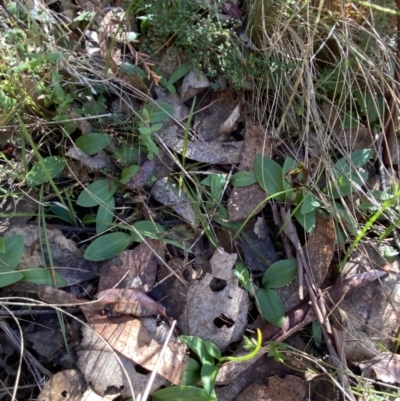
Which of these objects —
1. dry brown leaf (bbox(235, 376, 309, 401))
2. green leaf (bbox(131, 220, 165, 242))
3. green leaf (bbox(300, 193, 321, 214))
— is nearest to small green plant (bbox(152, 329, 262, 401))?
dry brown leaf (bbox(235, 376, 309, 401))

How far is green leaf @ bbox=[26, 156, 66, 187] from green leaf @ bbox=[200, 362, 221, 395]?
700 millimetres

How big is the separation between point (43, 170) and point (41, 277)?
12.2 inches

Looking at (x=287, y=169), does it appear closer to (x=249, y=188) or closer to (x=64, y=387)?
(x=249, y=188)

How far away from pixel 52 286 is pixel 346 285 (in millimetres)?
862

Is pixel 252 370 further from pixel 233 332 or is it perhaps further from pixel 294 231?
pixel 294 231

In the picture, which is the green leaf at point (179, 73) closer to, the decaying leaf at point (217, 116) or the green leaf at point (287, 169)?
the decaying leaf at point (217, 116)

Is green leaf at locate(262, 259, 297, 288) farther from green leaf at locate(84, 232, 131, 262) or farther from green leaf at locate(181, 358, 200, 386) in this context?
green leaf at locate(84, 232, 131, 262)

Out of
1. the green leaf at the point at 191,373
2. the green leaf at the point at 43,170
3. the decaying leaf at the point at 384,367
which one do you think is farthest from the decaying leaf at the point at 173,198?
the decaying leaf at the point at 384,367

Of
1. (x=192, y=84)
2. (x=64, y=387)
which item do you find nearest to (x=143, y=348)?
(x=64, y=387)

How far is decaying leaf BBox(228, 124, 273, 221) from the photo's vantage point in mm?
1428

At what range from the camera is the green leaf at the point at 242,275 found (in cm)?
134

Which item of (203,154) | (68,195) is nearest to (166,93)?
(203,154)

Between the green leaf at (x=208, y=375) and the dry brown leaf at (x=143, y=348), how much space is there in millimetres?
53

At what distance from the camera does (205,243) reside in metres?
1.40
